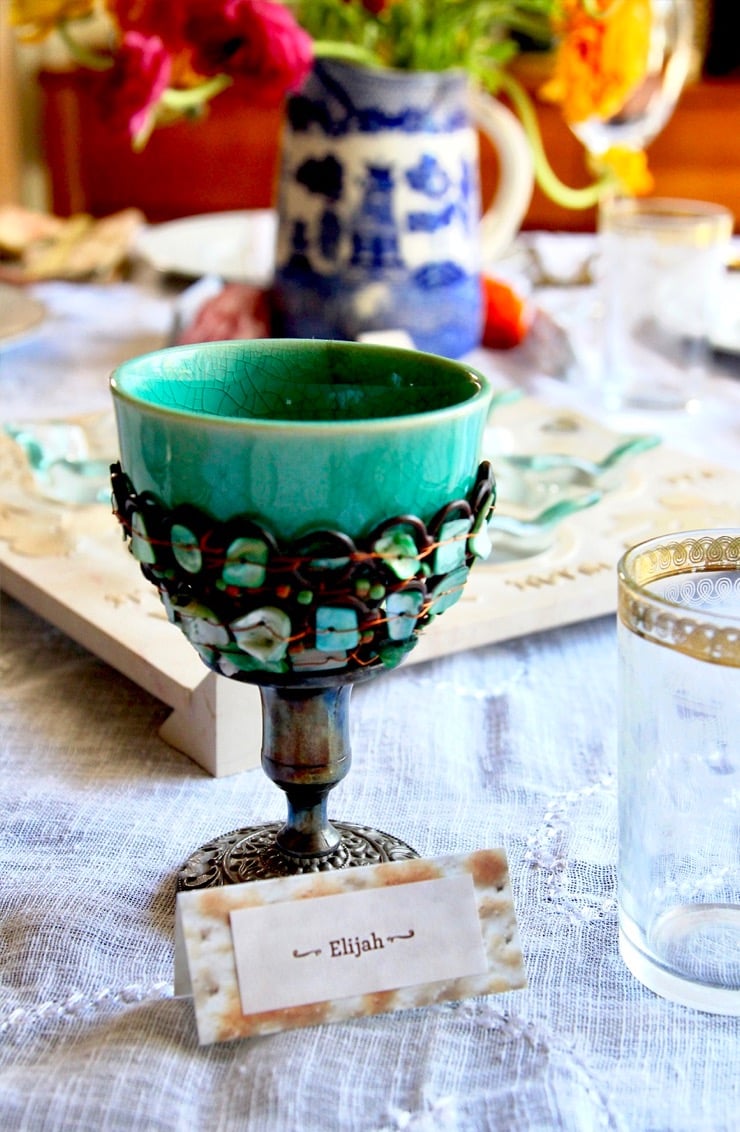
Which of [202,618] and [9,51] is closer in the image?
[202,618]

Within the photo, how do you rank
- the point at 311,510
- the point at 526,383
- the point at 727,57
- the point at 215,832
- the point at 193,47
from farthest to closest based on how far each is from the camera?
the point at 727,57, the point at 526,383, the point at 193,47, the point at 215,832, the point at 311,510

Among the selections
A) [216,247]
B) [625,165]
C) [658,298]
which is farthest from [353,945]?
[216,247]

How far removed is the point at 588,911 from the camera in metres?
0.39

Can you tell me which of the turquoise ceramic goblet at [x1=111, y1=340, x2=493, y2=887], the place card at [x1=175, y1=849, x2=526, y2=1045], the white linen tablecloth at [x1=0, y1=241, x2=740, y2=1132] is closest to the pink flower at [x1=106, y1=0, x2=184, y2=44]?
the white linen tablecloth at [x1=0, y1=241, x2=740, y2=1132]

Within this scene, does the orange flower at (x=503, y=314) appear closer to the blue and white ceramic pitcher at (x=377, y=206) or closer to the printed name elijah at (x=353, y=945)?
the blue and white ceramic pitcher at (x=377, y=206)

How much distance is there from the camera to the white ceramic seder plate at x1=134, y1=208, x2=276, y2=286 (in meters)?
1.13

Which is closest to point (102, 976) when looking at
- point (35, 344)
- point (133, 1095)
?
point (133, 1095)

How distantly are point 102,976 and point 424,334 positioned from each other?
1.96 feet

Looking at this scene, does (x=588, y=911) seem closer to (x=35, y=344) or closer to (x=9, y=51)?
(x=35, y=344)

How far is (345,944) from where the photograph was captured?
0.33 meters

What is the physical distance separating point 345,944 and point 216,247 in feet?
3.25

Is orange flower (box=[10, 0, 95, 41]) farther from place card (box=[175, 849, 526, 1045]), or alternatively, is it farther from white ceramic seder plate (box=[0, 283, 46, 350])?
place card (box=[175, 849, 526, 1045])

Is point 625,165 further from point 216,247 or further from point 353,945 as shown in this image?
point 353,945

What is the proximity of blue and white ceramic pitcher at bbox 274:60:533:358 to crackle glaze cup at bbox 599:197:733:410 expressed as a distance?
0.11 m
